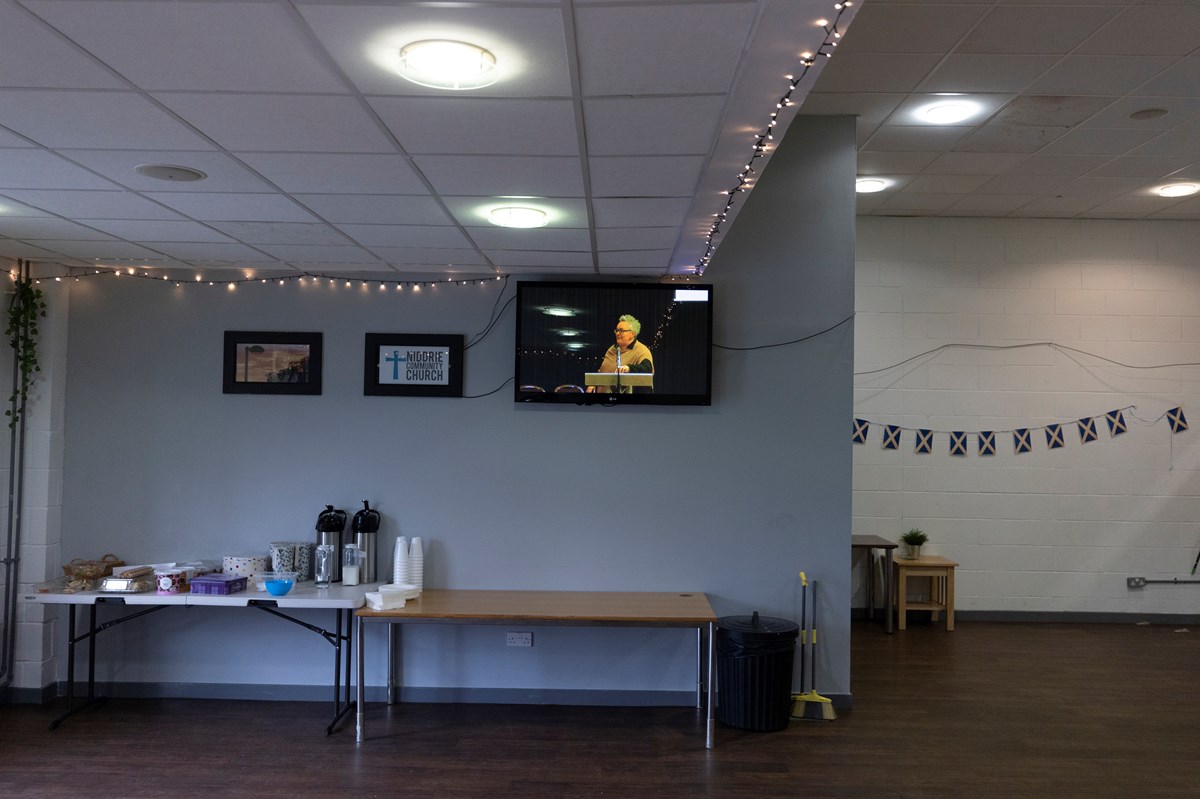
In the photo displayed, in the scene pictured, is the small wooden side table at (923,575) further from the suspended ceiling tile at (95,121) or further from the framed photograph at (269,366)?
the suspended ceiling tile at (95,121)

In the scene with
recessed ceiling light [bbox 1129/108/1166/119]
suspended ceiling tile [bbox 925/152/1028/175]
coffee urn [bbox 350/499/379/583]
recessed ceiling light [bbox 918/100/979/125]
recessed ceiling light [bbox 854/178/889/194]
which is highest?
recessed ceiling light [bbox 854/178/889/194]

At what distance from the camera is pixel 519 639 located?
4934 millimetres

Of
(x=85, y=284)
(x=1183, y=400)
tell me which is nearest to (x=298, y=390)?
(x=85, y=284)

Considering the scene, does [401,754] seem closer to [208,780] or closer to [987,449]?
[208,780]

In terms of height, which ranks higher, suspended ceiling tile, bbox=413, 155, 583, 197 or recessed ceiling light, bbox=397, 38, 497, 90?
suspended ceiling tile, bbox=413, 155, 583, 197

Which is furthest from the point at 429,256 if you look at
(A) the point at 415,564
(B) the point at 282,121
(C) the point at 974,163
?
(C) the point at 974,163

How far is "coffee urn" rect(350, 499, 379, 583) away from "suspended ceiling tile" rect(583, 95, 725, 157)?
277 cm

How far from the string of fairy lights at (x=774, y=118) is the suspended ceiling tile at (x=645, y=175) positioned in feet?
0.57

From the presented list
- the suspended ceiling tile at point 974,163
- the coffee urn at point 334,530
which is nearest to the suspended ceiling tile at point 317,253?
the coffee urn at point 334,530

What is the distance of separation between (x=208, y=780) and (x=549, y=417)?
2.41 metres

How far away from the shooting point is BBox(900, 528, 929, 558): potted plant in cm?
696

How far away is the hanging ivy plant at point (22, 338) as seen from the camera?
16.0 feet

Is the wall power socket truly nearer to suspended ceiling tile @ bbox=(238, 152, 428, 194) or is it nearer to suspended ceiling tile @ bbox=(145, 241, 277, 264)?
suspended ceiling tile @ bbox=(145, 241, 277, 264)

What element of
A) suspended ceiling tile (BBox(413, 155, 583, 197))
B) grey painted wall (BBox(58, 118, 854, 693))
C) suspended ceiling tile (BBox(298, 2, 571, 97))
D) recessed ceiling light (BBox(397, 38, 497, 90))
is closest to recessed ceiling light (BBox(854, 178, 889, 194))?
grey painted wall (BBox(58, 118, 854, 693))
